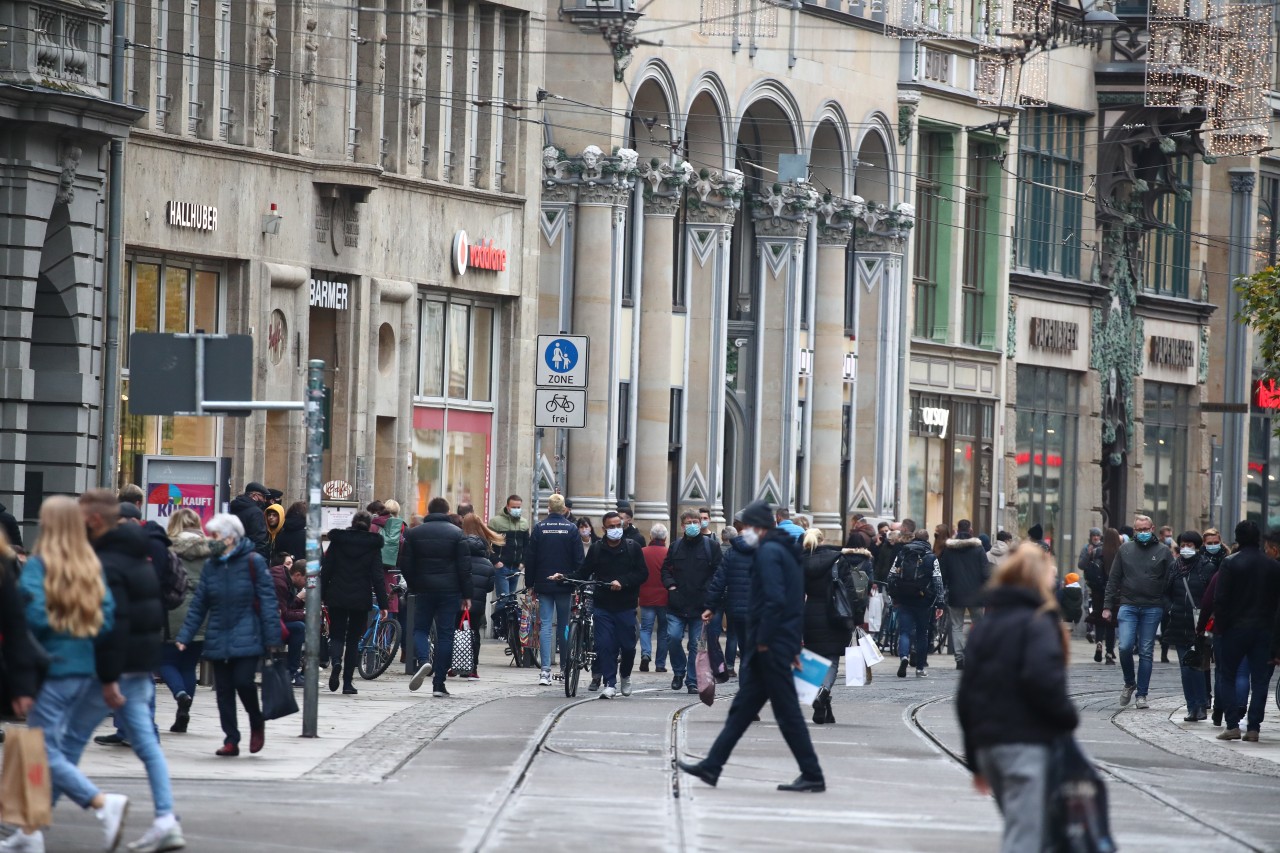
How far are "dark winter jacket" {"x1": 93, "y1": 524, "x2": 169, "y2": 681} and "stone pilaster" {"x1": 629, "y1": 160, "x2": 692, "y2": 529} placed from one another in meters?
27.4

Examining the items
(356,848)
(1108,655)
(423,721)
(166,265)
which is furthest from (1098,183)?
(356,848)

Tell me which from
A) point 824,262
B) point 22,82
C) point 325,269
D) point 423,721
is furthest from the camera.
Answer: point 824,262

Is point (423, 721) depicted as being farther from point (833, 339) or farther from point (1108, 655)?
point (833, 339)

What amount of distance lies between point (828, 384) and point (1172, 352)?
1238cm

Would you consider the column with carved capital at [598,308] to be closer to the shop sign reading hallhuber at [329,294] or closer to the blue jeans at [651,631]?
the shop sign reading hallhuber at [329,294]

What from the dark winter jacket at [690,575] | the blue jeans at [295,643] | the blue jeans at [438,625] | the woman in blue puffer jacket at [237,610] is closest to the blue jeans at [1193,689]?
the dark winter jacket at [690,575]

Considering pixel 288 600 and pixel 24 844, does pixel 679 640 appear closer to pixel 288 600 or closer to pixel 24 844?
pixel 288 600

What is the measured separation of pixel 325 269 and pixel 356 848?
71.2 feet

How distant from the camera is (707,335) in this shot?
43.2 m

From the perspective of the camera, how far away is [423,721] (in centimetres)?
2181

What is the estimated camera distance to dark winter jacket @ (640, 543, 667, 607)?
27.6 meters

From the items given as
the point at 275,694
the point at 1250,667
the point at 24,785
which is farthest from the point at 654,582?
the point at 24,785

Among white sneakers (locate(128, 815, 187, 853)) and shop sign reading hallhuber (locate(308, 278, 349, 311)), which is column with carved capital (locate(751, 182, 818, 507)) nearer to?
shop sign reading hallhuber (locate(308, 278, 349, 311))

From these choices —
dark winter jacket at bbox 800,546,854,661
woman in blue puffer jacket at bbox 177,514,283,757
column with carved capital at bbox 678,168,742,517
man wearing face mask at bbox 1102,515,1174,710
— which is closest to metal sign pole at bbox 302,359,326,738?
woman in blue puffer jacket at bbox 177,514,283,757
